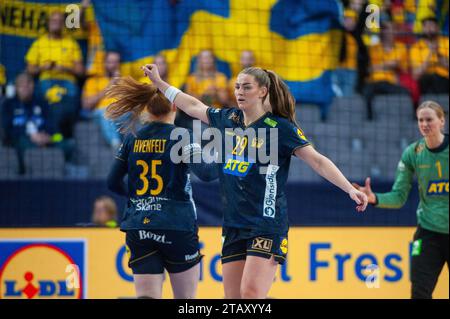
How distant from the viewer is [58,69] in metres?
10.3

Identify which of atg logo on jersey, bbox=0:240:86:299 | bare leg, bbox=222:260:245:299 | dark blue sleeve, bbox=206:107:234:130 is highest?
dark blue sleeve, bbox=206:107:234:130

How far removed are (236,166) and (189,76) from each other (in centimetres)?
472

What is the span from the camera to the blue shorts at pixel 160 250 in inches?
238

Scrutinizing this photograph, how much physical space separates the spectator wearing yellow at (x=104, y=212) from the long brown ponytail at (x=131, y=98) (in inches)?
112

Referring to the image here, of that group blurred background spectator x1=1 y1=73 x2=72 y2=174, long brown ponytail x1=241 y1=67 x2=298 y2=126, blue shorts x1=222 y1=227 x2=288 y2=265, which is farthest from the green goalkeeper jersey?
blurred background spectator x1=1 y1=73 x2=72 y2=174

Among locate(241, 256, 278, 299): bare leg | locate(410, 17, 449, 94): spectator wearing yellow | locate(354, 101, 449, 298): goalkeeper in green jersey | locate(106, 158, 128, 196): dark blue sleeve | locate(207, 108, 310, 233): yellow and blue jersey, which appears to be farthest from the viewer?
locate(410, 17, 449, 94): spectator wearing yellow

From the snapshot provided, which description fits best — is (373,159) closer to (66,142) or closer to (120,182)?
(66,142)

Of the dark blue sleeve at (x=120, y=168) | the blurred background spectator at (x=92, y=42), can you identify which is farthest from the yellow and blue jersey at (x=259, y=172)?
the blurred background spectator at (x=92, y=42)

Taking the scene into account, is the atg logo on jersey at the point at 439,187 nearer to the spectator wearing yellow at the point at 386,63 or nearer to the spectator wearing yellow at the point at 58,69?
the spectator wearing yellow at the point at 386,63

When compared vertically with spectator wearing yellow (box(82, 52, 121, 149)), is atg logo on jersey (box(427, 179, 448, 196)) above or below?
below

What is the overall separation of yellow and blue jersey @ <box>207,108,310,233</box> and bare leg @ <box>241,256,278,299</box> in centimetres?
22

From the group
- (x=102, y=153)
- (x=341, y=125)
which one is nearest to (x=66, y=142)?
(x=102, y=153)

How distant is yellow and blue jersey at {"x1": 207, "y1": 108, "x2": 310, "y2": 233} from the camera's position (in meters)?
5.65

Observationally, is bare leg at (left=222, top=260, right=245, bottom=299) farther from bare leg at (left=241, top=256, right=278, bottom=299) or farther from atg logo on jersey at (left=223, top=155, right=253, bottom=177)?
atg logo on jersey at (left=223, top=155, right=253, bottom=177)
